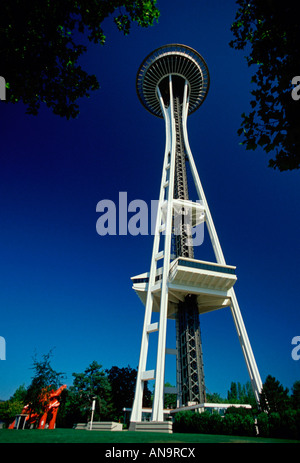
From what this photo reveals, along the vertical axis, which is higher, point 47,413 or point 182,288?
point 182,288

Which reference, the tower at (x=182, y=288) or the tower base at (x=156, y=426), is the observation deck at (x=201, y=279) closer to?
the tower at (x=182, y=288)

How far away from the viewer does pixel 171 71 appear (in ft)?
150

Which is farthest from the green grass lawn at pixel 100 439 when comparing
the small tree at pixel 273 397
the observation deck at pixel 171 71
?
the observation deck at pixel 171 71

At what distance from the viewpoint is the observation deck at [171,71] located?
44719 millimetres

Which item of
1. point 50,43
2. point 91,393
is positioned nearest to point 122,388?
point 91,393

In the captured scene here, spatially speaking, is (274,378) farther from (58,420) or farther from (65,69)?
(58,420)

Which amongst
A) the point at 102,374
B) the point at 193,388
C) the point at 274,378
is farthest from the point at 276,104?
the point at 102,374

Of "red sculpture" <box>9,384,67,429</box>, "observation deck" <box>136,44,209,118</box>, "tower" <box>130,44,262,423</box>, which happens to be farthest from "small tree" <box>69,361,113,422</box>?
"observation deck" <box>136,44,209,118</box>

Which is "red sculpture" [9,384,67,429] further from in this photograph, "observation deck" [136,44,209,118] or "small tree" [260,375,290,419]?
"observation deck" [136,44,209,118]

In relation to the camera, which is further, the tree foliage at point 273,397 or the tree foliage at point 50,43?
the tree foliage at point 273,397

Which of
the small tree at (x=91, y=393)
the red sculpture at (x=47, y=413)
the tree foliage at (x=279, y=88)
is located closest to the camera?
the tree foliage at (x=279, y=88)

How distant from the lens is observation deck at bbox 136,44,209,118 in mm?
44719

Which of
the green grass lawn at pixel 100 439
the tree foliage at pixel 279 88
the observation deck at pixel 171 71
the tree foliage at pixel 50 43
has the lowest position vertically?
the green grass lawn at pixel 100 439

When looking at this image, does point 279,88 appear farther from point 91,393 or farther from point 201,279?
point 91,393
